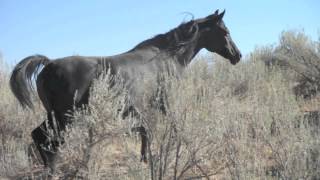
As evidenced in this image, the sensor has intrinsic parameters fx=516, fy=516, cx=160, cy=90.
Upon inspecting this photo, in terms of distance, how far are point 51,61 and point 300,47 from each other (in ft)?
29.4

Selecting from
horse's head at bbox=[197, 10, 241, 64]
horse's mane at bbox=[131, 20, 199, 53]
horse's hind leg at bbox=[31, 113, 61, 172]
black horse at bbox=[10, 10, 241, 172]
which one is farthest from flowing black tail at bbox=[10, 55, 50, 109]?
horse's head at bbox=[197, 10, 241, 64]

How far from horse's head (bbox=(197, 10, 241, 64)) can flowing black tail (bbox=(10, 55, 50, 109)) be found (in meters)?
2.90

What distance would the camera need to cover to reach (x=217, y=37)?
352 inches

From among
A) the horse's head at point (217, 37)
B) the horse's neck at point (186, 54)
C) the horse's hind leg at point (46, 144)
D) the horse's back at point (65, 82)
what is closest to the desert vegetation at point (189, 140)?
the horse's hind leg at point (46, 144)

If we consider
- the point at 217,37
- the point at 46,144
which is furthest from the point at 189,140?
the point at 217,37

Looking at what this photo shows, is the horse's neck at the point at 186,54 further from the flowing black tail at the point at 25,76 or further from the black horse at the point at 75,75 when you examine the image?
the flowing black tail at the point at 25,76

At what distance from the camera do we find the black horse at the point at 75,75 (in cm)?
669

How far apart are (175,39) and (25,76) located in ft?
8.32

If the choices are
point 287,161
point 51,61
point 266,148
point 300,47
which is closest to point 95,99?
point 51,61

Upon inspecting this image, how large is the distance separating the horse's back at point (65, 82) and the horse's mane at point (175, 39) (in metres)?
1.41

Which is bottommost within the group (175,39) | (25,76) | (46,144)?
(46,144)

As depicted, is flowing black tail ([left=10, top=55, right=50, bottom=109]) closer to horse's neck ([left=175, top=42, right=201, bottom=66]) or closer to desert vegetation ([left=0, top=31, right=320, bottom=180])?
desert vegetation ([left=0, top=31, right=320, bottom=180])

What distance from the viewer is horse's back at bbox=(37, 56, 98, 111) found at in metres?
6.68

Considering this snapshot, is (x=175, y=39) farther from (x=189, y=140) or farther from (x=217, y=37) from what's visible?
(x=189, y=140)
